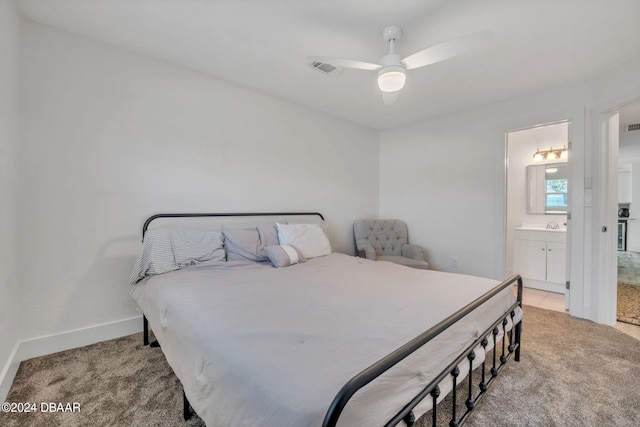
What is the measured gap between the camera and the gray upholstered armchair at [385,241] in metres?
3.77

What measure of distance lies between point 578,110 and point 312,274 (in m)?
3.27

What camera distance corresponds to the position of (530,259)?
3957mm

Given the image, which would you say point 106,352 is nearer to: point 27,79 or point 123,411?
point 123,411

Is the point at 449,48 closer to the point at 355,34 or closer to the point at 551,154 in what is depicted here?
the point at 355,34

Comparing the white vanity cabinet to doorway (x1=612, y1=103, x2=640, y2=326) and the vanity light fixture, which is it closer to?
doorway (x1=612, y1=103, x2=640, y2=326)

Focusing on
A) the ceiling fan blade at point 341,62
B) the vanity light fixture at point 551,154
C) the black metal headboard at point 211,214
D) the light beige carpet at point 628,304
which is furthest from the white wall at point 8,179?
the vanity light fixture at point 551,154

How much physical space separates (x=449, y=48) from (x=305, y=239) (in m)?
2.04

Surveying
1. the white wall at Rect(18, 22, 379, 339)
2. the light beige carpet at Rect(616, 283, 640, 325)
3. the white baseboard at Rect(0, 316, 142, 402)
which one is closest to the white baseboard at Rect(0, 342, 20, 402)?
the white baseboard at Rect(0, 316, 142, 402)

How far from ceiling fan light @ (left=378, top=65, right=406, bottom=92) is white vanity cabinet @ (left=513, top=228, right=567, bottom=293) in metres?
3.38

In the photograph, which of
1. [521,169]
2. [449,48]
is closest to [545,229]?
[521,169]

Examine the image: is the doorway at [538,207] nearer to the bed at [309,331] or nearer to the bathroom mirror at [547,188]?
the bathroom mirror at [547,188]

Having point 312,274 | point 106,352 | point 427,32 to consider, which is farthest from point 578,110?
point 106,352

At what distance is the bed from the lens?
0.87 metres

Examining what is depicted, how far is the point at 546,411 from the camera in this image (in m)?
1.54
